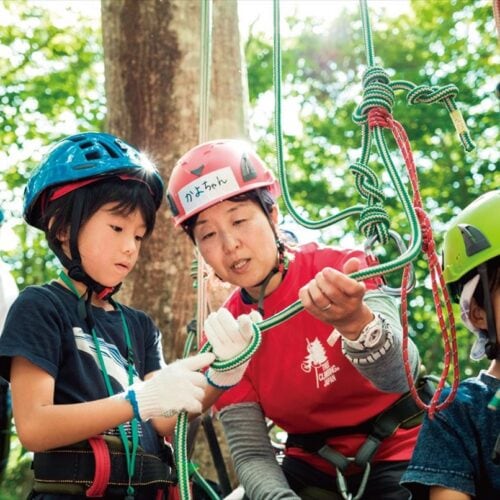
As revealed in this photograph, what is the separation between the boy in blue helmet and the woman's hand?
350mm

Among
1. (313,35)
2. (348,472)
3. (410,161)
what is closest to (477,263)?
(410,161)

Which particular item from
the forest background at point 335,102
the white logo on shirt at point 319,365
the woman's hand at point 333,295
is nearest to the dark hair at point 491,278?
the woman's hand at point 333,295

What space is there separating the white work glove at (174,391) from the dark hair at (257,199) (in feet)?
3.42

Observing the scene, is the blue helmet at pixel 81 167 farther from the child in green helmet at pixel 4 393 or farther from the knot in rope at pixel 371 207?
the knot in rope at pixel 371 207

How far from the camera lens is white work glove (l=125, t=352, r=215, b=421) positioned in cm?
212

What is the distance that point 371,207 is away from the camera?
7.74 ft

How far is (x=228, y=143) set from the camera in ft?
10.8

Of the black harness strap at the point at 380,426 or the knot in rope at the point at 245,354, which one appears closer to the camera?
the knot in rope at the point at 245,354

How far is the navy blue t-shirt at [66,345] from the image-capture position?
2318 millimetres

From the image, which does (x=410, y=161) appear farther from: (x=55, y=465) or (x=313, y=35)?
(x=313, y=35)

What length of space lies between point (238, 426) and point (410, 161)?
1.32 m

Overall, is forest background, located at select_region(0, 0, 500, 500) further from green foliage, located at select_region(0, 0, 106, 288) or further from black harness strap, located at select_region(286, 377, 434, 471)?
black harness strap, located at select_region(286, 377, 434, 471)

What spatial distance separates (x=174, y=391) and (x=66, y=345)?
0.49 meters

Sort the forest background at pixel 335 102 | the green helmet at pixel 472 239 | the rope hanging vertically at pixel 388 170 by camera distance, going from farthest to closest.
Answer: the forest background at pixel 335 102, the green helmet at pixel 472 239, the rope hanging vertically at pixel 388 170
